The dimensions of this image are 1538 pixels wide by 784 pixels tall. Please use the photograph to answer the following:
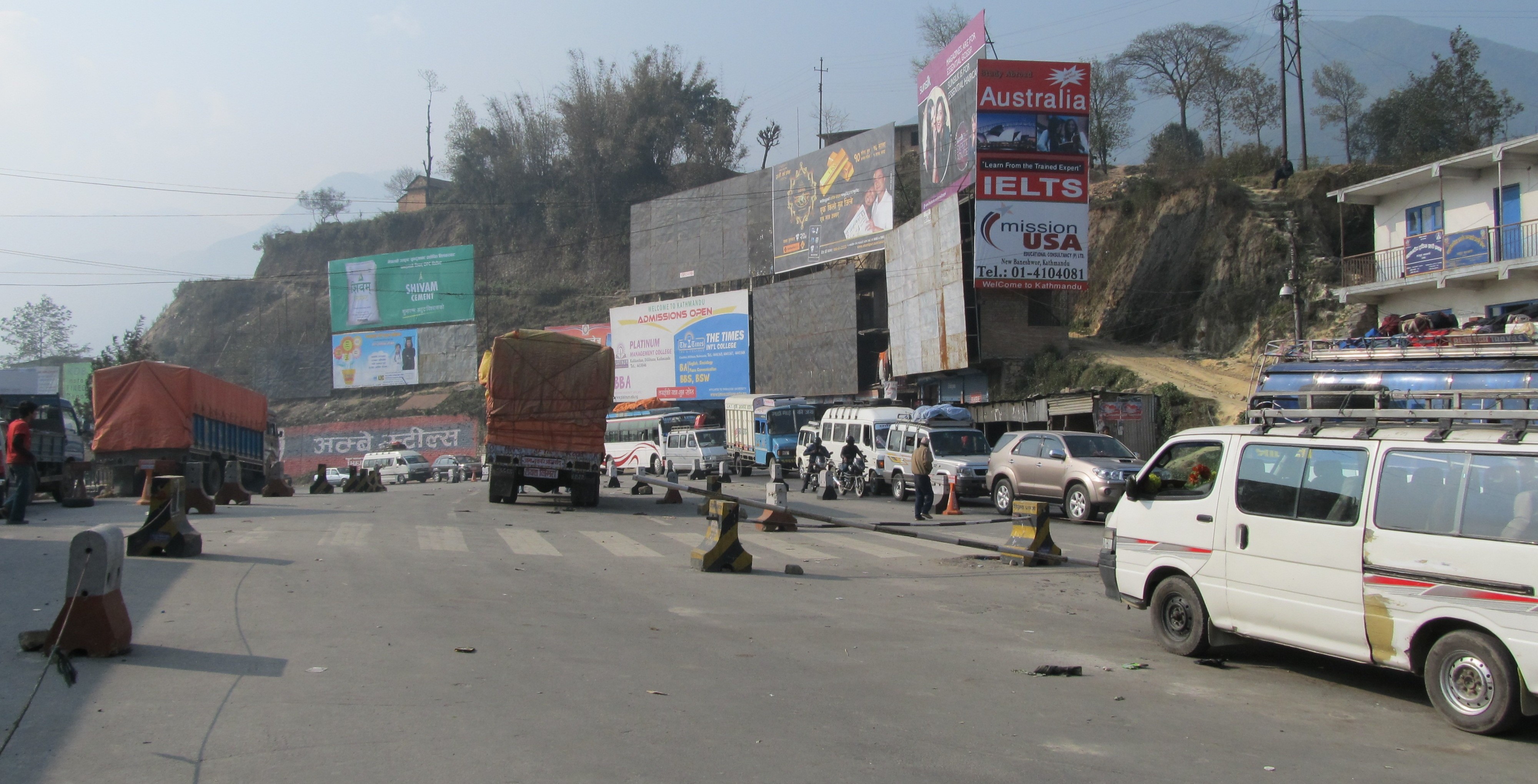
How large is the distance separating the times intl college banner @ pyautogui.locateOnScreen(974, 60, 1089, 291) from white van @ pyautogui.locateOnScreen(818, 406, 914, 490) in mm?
10045

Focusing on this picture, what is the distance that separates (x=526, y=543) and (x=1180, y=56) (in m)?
62.2

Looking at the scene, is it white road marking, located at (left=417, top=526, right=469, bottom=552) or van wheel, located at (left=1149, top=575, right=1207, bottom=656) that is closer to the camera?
van wheel, located at (left=1149, top=575, right=1207, bottom=656)

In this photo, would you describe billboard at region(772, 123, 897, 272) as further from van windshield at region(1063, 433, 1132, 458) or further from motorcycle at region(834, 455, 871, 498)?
van windshield at region(1063, 433, 1132, 458)

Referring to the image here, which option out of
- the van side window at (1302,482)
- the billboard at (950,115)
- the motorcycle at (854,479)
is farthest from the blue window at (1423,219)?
the van side window at (1302,482)

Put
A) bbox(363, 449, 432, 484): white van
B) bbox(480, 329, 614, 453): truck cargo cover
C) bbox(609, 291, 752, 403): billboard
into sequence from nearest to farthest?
bbox(480, 329, 614, 453): truck cargo cover, bbox(363, 449, 432, 484): white van, bbox(609, 291, 752, 403): billboard

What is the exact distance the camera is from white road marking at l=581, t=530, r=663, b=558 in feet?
44.2

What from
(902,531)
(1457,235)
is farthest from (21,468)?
(1457,235)

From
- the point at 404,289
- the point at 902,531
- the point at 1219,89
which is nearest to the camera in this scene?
the point at 902,531

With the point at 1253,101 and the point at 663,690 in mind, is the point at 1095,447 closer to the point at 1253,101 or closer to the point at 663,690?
the point at 663,690

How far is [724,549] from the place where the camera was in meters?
11.7

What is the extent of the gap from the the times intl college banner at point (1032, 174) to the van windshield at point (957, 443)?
1443cm

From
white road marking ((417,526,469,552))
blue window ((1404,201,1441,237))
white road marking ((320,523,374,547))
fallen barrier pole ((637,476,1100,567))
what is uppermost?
blue window ((1404,201,1441,237))

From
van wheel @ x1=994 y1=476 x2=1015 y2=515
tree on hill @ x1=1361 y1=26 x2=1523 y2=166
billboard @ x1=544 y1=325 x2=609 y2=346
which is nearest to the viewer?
van wheel @ x1=994 y1=476 x2=1015 y2=515

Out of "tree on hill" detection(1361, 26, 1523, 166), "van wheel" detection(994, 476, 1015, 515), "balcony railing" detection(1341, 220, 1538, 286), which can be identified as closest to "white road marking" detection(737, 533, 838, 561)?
"van wheel" detection(994, 476, 1015, 515)
